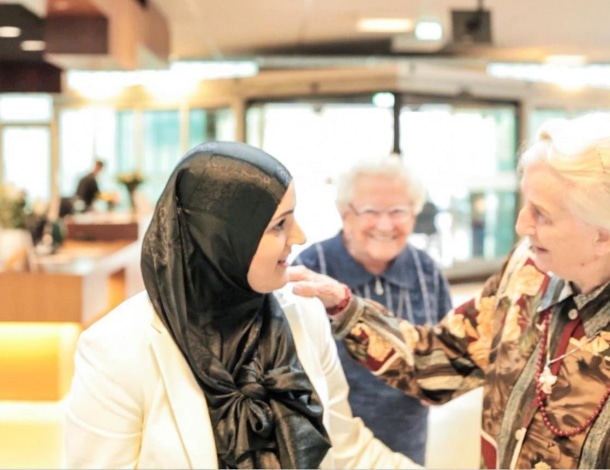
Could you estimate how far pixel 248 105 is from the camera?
1052 cm

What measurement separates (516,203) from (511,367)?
29.7 ft

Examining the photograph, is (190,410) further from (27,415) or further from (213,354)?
(27,415)

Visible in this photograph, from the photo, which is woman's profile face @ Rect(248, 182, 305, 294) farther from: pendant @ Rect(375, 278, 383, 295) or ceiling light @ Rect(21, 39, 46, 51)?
ceiling light @ Rect(21, 39, 46, 51)

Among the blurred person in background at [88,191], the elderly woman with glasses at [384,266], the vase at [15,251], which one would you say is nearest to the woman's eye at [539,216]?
the elderly woman with glasses at [384,266]

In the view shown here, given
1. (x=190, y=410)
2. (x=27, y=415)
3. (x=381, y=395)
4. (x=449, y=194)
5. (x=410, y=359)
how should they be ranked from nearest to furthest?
(x=190, y=410), (x=410, y=359), (x=27, y=415), (x=381, y=395), (x=449, y=194)

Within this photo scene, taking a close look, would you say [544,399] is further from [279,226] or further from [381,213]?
[381,213]

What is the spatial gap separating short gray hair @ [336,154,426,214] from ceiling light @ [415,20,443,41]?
502 centimetres

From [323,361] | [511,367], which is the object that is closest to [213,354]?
[323,361]

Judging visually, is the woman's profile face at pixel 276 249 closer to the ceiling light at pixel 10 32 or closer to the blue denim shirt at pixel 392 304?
the blue denim shirt at pixel 392 304

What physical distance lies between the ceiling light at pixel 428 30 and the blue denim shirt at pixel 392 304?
5180 mm

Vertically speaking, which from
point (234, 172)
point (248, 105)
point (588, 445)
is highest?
point (248, 105)

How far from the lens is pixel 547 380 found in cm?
157

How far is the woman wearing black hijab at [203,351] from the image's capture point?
50.9 inches

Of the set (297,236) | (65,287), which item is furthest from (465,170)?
(297,236)
